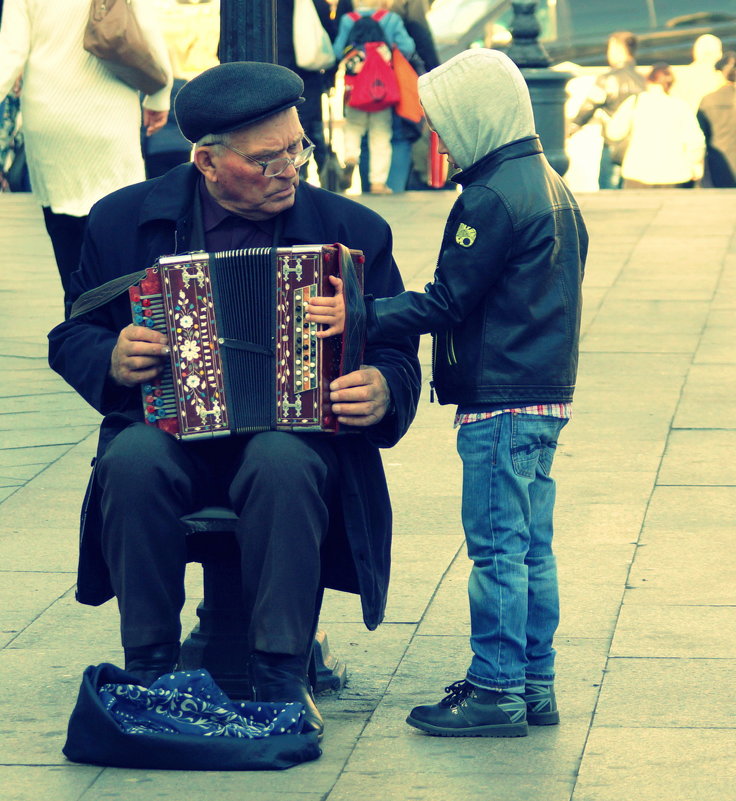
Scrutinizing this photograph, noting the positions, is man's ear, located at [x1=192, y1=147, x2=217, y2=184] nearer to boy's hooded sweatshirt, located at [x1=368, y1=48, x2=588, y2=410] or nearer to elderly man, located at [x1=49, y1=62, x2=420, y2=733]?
elderly man, located at [x1=49, y1=62, x2=420, y2=733]

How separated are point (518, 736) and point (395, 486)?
7.07 feet

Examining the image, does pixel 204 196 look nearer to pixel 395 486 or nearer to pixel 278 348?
pixel 278 348

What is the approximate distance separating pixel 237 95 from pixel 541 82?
28.6 ft

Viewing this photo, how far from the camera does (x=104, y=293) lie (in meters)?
4.04

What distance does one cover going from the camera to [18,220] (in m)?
12.5

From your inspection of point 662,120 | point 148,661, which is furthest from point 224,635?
point 662,120

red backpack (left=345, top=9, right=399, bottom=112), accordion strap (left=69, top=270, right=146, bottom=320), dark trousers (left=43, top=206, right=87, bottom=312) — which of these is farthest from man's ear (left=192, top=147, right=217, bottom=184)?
red backpack (left=345, top=9, right=399, bottom=112)

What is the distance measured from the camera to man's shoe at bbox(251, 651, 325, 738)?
3682 millimetres

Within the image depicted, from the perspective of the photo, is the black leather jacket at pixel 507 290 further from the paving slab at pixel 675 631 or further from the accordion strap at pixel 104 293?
the paving slab at pixel 675 631

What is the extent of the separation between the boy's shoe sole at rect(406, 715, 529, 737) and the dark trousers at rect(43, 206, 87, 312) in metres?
4.18

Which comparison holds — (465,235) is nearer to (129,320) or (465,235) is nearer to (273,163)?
(273,163)

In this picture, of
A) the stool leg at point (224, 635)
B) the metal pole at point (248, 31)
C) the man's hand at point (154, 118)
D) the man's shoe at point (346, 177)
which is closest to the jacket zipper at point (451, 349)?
the stool leg at point (224, 635)

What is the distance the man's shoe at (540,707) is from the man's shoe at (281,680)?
1.51 feet

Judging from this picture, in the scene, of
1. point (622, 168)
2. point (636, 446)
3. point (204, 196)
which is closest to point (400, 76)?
point (622, 168)
